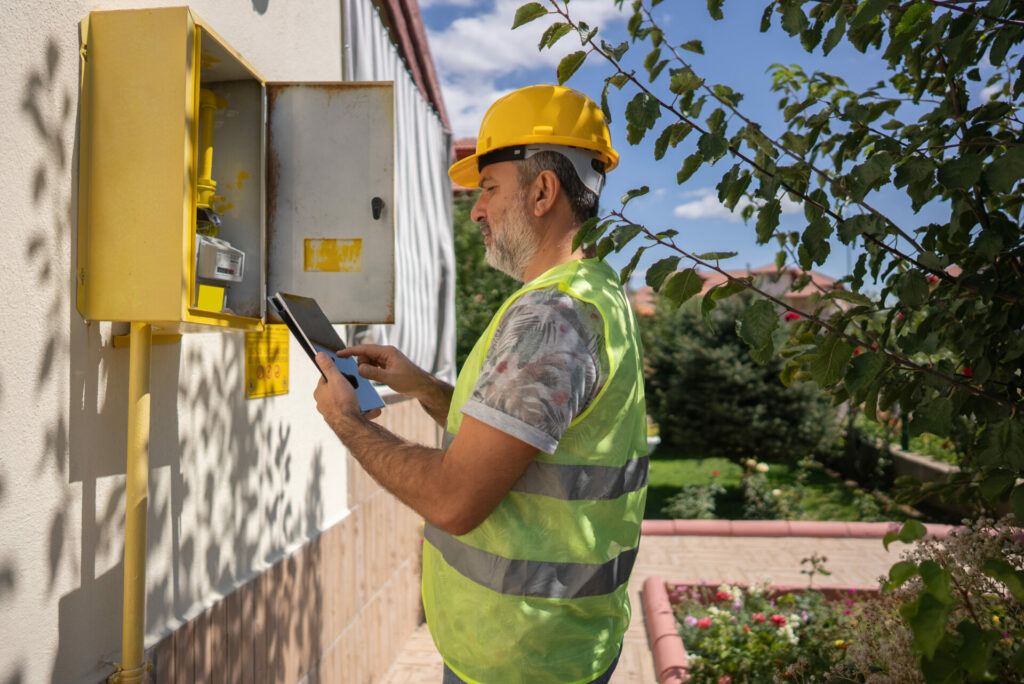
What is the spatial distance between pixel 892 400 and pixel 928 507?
7874 mm

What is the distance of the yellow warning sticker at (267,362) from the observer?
2.72 m

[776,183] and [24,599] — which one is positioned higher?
[776,183]

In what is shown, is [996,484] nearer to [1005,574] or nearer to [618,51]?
[1005,574]

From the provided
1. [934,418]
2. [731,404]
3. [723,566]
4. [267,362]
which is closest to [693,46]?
[934,418]

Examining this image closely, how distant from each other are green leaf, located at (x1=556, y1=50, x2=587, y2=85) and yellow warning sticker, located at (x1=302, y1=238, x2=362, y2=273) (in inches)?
36.4

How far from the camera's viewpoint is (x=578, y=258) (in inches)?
73.2

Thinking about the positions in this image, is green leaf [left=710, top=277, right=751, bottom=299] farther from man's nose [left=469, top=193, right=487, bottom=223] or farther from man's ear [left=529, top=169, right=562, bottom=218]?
man's nose [left=469, top=193, right=487, bottom=223]

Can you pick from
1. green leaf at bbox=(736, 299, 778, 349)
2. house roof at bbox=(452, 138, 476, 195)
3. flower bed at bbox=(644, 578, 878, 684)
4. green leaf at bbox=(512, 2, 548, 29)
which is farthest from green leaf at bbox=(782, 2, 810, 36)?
house roof at bbox=(452, 138, 476, 195)

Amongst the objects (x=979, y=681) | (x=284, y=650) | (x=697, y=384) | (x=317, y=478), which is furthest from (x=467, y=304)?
(x=979, y=681)

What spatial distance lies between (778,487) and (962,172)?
8.91 metres

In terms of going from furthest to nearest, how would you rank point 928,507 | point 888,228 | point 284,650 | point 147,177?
1. point 928,507
2. point 284,650
3. point 888,228
4. point 147,177

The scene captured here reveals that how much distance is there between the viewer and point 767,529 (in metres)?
7.34

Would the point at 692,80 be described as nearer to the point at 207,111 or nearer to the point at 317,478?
the point at 207,111

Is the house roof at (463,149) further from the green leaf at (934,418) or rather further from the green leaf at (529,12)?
the green leaf at (934,418)
